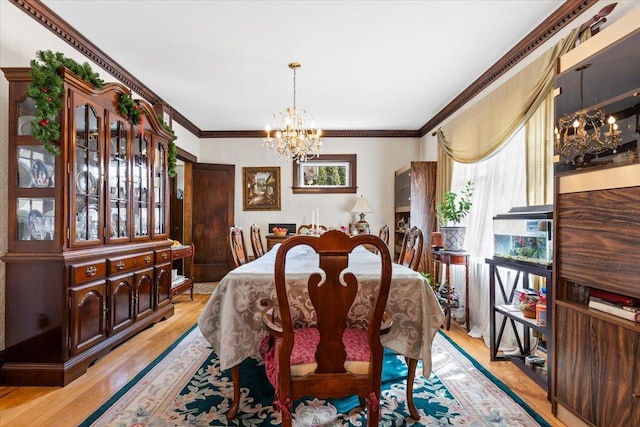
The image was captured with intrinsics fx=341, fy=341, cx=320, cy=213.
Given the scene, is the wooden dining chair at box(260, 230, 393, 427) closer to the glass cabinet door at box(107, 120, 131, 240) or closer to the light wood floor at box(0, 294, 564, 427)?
the light wood floor at box(0, 294, 564, 427)

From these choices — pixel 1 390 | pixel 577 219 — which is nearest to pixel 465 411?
pixel 577 219

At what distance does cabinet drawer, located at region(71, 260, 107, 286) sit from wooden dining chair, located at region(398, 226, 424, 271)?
233 cm

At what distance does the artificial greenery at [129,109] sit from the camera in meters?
3.00

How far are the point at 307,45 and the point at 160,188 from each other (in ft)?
7.27

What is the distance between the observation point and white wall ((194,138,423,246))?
19.8 feet

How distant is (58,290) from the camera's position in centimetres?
231

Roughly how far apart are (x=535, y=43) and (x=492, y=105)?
0.64 m

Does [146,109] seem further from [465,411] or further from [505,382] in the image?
[505,382]

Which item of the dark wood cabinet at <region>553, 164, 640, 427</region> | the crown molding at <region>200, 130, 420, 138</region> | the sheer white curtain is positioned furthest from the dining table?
the crown molding at <region>200, 130, 420, 138</region>

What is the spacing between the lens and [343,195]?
6043 millimetres

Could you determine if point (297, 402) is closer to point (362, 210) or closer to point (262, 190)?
point (362, 210)

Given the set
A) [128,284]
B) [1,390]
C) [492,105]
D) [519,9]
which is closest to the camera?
[1,390]

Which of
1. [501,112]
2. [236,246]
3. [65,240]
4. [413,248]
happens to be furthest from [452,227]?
[65,240]

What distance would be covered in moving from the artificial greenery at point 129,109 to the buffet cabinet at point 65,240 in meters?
0.06
